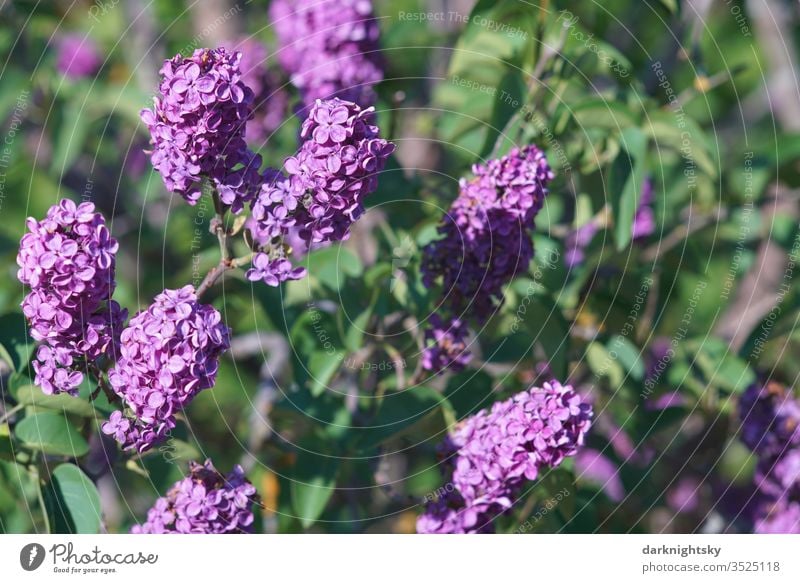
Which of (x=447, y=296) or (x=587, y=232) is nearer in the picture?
(x=447, y=296)

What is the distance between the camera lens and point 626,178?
1.67 metres

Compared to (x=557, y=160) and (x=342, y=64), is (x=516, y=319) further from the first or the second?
(x=342, y=64)

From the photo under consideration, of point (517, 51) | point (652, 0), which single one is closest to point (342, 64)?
point (517, 51)

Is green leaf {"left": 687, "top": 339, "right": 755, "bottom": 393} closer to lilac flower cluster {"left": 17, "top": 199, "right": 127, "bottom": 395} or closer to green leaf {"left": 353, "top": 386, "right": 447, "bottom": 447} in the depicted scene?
green leaf {"left": 353, "top": 386, "right": 447, "bottom": 447}

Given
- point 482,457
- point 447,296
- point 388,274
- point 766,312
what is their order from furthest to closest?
point 766,312
point 388,274
point 447,296
point 482,457

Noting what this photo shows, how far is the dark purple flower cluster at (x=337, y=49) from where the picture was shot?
1.67 metres

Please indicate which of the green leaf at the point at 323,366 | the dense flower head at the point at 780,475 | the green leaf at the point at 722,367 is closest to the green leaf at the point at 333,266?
the green leaf at the point at 323,366

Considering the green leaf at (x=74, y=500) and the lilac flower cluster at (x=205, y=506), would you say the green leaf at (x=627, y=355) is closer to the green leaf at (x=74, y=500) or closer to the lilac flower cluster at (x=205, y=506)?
the lilac flower cluster at (x=205, y=506)

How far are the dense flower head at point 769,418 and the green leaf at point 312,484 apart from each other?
75cm

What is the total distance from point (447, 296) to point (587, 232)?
54 centimetres

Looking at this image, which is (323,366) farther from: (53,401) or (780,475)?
(780,475)

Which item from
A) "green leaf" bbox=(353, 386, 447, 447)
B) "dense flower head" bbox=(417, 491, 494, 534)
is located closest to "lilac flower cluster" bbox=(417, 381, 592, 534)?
"dense flower head" bbox=(417, 491, 494, 534)

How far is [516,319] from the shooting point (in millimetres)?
1673

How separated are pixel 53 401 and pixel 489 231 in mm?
659
